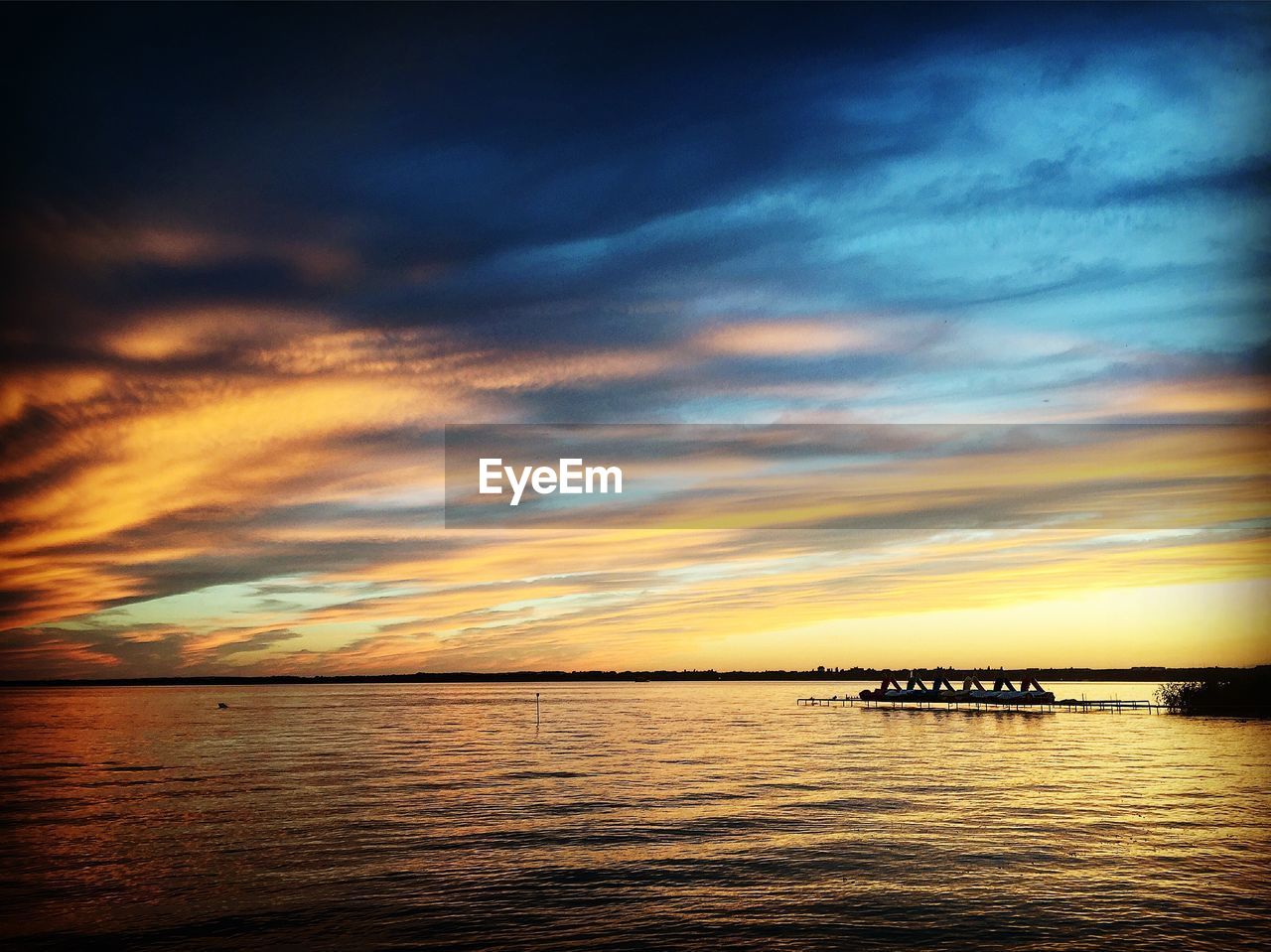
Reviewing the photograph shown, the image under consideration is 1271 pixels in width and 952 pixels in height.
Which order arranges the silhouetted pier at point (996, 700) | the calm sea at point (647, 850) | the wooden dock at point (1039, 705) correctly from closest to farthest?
the calm sea at point (647, 850) < the silhouetted pier at point (996, 700) < the wooden dock at point (1039, 705)

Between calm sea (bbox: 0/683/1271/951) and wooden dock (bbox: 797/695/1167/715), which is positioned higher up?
Result: calm sea (bbox: 0/683/1271/951)

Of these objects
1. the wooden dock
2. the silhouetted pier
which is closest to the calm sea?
the silhouetted pier

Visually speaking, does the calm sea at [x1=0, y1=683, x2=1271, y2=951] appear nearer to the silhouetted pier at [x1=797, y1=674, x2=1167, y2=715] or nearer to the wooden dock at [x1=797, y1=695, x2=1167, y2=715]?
the silhouetted pier at [x1=797, y1=674, x2=1167, y2=715]

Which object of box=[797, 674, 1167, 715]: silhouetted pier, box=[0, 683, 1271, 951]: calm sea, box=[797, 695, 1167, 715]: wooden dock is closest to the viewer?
box=[0, 683, 1271, 951]: calm sea

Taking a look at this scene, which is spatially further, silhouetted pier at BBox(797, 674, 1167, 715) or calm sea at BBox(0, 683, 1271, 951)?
silhouetted pier at BBox(797, 674, 1167, 715)

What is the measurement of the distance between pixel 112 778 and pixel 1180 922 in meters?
60.4

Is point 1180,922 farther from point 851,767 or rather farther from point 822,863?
point 851,767

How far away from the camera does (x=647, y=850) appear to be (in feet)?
117

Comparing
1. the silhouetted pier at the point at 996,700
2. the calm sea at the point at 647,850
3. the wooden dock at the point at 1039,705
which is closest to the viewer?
the calm sea at the point at 647,850

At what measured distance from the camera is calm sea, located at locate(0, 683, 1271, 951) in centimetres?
2591

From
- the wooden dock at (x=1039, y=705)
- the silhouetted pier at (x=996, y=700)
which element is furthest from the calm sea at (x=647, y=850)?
the wooden dock at (x=1039, y=705)

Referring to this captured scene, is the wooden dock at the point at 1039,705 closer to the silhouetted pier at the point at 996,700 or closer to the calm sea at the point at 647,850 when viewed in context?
the silhouetted pier at the point at 996,700

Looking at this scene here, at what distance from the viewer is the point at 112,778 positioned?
203 feet

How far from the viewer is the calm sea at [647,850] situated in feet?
85.0
